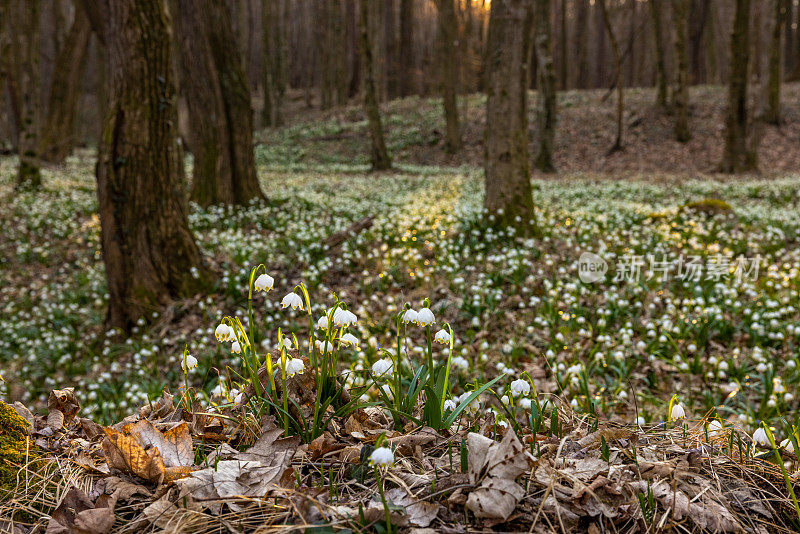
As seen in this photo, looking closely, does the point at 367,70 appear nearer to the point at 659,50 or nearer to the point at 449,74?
the point at 449,74

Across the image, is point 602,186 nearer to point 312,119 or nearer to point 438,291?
point 438,291

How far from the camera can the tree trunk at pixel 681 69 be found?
683 inches

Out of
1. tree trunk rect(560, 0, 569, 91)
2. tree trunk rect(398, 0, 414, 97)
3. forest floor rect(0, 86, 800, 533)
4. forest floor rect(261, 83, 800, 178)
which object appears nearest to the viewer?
forest floor rect(0, 86, 800, 533)

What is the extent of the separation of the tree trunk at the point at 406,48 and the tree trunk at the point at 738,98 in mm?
23859

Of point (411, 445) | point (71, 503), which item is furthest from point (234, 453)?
point (411, 445)

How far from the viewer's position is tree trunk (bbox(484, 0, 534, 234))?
7.39 meters

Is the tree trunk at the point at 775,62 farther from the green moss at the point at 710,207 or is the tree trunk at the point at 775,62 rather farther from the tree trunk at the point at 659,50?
the green moss at the point at 710,207

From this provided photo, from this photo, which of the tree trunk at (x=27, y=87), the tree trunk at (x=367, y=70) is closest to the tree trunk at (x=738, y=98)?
the tree trunk at (x=367, y=70)

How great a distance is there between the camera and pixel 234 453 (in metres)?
Result: 2.08

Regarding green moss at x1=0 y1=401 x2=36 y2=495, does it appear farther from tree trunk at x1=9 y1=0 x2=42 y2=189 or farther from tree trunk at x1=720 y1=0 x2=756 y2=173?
tree trunk at x1=720 y1=0 x2=756 y2=173

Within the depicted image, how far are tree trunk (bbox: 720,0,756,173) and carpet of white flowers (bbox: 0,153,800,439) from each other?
3.81 meters

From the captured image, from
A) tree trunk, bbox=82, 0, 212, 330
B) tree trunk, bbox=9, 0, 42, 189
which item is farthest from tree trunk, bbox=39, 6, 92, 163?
tree trunk, bbox=82, 0, 212, 330

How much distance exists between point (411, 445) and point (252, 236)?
6.91 m

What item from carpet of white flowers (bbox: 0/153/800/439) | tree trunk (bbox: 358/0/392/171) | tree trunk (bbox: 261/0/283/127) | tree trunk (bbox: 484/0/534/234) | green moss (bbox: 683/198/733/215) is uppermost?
tree trunk (bbox: 261/0/283/127)
